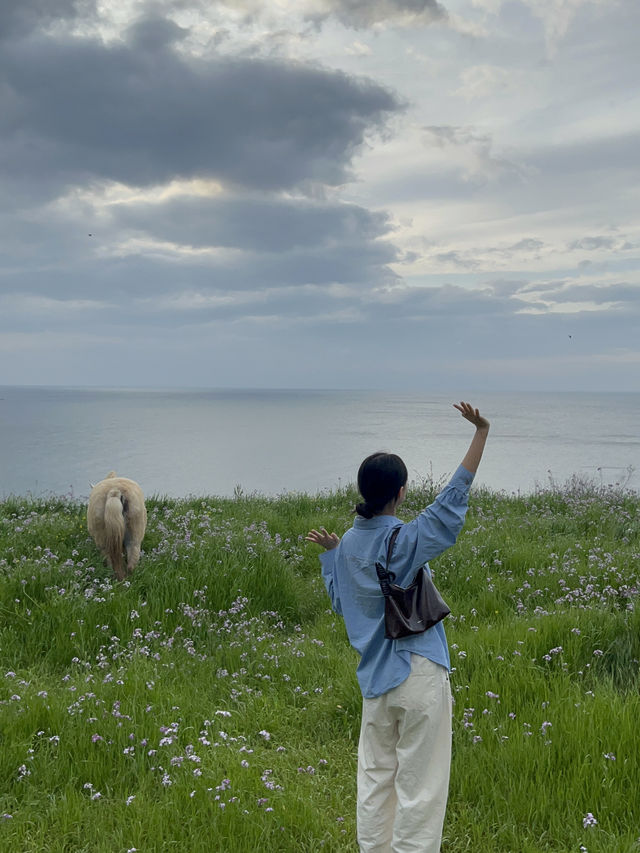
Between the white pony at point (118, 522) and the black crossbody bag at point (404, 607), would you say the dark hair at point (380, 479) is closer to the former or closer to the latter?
the black crossbody bag at point (404, 607)

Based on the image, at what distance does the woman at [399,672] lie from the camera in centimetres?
371

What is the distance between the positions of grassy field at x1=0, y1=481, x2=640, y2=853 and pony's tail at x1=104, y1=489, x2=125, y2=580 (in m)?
0.30

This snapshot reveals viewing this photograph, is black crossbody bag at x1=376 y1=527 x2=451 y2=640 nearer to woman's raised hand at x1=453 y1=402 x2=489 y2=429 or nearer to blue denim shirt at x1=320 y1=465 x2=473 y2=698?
blue denim shirt at x1=320 y1=465 x2=473 y2=698

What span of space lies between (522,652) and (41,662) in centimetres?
521

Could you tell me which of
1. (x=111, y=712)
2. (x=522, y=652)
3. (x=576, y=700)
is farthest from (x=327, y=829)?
(x=522, y=652)

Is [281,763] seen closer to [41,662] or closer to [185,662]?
[185,662]

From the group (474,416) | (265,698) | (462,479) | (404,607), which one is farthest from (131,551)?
(462,479)

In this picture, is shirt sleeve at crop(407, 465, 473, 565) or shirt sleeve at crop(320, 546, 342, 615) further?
shirt sleeve at crop(320, 546, 342, 615)

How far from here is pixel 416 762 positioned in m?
3.74

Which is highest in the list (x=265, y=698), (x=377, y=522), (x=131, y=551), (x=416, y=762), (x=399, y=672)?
(x=377, y=522)

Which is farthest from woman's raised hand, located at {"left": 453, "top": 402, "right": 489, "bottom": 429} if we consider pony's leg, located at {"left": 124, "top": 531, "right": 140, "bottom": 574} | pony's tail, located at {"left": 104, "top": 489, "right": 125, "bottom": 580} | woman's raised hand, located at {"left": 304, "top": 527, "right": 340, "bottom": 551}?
pony's leg, located at {"left": 124, "top": 531, "right": 140, "bottom": 574}

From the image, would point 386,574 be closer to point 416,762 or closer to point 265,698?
point 416,762

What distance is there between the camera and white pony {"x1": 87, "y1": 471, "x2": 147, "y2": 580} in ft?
29.7

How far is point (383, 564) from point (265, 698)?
300 cm
